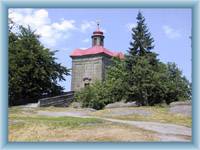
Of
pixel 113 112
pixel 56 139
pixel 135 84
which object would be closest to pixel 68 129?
A: pixel 56 139

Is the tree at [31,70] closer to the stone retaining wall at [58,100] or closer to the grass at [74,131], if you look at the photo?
the stone retaining wall at [58,100]

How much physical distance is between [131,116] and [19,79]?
40.6ft

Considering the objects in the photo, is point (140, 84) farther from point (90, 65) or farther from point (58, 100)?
point (90, 65)

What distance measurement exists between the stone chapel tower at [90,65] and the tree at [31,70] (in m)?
8.56

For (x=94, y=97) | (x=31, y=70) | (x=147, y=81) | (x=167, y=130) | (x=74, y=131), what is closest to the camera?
(x=74, y=131)

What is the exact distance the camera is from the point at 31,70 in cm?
3438

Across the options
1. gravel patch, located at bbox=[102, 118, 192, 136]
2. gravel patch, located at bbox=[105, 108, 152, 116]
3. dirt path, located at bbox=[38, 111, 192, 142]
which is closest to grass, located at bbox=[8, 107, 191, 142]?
dirt path, located at bbox=[38, 111, 192, 142]

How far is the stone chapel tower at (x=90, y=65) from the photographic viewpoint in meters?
44.9

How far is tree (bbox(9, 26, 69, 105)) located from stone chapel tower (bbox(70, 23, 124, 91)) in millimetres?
8562

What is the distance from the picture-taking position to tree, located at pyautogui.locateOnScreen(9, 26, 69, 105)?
32031 mm

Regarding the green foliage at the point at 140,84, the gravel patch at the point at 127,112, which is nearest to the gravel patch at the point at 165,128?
the gravel patch at the point at 127,112

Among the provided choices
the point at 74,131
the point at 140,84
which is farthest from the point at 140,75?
the point at 74,131

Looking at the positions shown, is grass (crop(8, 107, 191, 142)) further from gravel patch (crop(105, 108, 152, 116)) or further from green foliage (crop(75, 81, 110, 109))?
green foliage (crop(75, 81, 110, 109))

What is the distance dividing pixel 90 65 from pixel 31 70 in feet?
40.6
